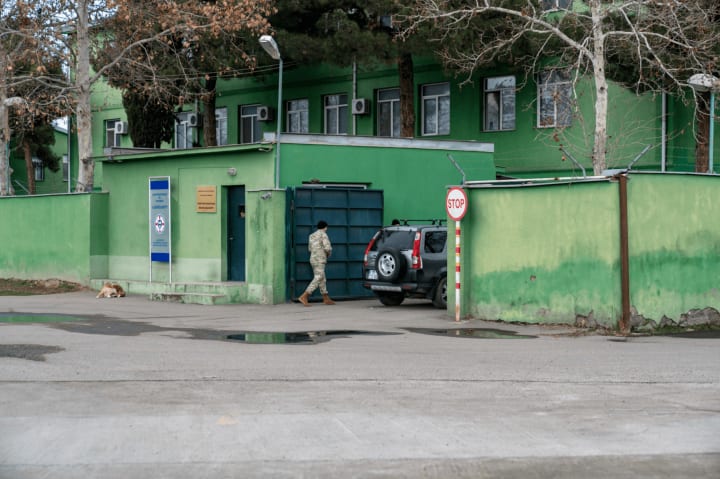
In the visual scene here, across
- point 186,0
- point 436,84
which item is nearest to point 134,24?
point 186,0

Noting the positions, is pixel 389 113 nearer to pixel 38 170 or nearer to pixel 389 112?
pixel 389 112

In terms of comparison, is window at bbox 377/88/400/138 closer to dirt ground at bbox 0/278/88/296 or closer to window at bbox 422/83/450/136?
window at bbox 422/83/450/136

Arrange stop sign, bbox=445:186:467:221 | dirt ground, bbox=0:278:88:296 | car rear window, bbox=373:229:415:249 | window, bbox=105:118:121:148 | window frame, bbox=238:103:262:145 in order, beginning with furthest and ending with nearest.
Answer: window, bbox=105:118:121:148, window frame, bbox=238:103:262:145, dirt ground, bbox=0:278:88:296, car rear window, bbox=373:229:415:249, stop sign, bbox=445:186:467:221

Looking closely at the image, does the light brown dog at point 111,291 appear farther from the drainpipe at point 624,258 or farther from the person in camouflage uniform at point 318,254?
the drainpipe at point 624,258

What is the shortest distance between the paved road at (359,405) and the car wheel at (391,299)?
5240 millimetres

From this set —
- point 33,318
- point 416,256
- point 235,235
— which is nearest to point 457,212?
point 416,256

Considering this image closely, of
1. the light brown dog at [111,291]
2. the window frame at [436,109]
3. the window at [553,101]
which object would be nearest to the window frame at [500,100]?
the window at [553,101]

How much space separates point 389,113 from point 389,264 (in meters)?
17.5

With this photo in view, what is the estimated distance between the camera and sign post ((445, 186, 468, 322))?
18.7m

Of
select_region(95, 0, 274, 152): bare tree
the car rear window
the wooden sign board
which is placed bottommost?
the car rear window

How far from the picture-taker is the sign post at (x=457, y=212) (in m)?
18.7

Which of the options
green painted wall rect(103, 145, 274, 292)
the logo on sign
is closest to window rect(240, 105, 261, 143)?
green painted wall rect(103, 145, 274, 292)

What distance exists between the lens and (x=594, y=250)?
16.9 meters

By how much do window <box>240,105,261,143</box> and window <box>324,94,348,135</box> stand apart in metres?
3.89
